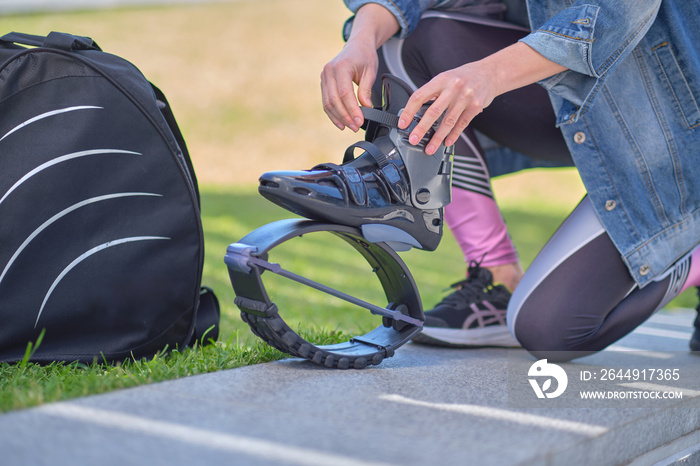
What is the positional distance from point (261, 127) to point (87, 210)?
26.8 feet

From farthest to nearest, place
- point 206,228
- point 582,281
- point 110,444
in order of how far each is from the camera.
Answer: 1. point 206,228
2. point 582,281
3. point 110,444

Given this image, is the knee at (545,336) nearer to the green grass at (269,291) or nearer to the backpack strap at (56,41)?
the green grass at (269,291)

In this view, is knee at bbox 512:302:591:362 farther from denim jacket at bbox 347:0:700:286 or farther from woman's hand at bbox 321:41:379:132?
woman's hand at bbox 321:41:379:132

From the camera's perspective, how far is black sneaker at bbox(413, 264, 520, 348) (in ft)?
5.17

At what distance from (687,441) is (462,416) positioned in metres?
0.51

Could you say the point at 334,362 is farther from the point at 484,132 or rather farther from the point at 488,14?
the point at 488,14

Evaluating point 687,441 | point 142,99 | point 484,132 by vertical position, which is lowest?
point 687,441

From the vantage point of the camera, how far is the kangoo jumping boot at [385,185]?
3.81 feet

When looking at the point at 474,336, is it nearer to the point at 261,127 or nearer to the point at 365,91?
the point at 365,91

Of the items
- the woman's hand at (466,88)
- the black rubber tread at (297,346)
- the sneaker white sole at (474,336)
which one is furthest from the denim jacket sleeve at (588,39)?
the black rubber tread at (297,346)

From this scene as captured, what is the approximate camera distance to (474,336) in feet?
5.25

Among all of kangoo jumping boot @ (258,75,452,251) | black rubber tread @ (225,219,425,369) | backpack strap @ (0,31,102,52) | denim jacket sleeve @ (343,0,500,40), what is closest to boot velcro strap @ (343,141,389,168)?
kangoo jumping boot @ (258,75,452,251)

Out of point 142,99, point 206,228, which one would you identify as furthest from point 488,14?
point 206,228

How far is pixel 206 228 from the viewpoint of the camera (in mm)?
4219
